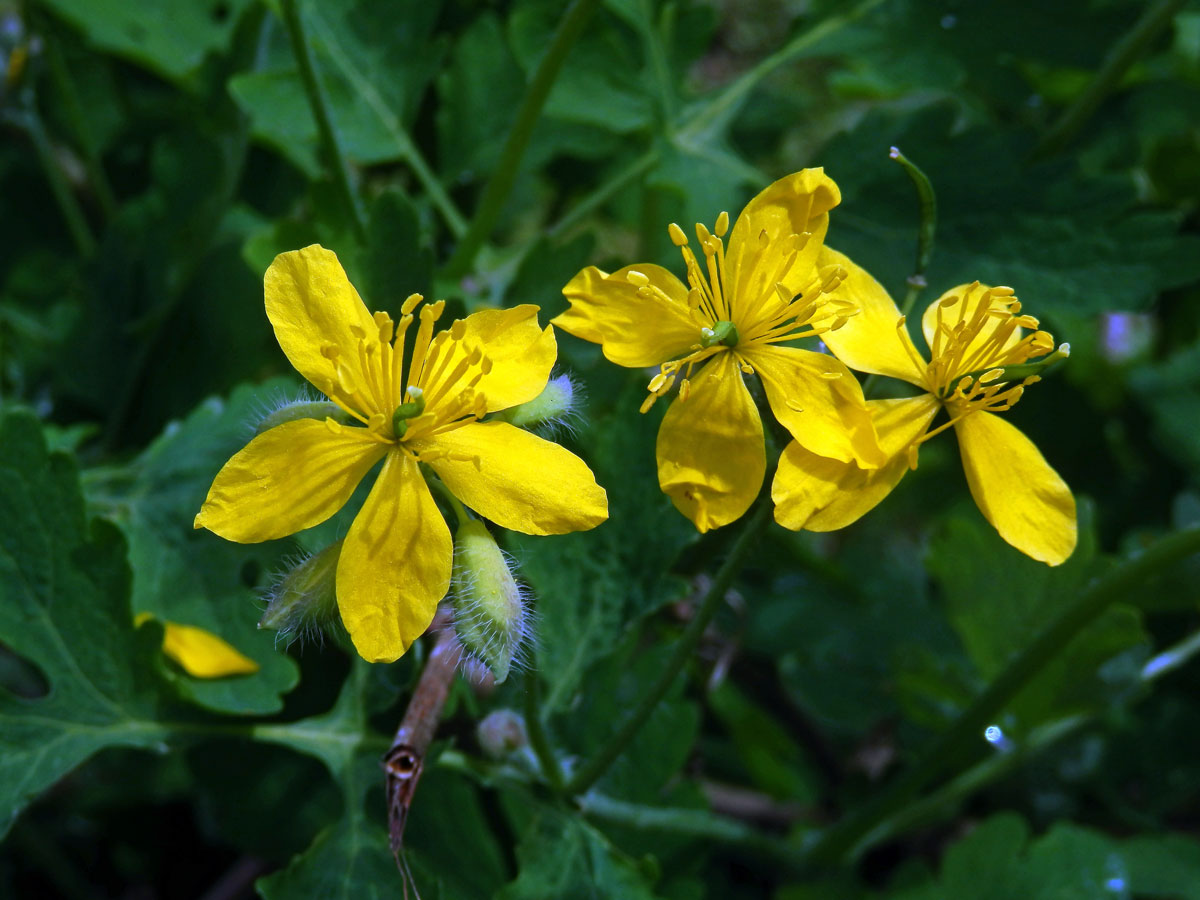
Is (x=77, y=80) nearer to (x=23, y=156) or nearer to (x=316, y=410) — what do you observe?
(x=23, y=156)

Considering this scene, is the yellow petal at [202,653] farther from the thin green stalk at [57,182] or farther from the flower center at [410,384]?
the thin green stalk at [57,182]

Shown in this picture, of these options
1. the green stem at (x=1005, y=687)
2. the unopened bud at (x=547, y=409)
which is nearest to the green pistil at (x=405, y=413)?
the unopened bud at (x=547, y=409)

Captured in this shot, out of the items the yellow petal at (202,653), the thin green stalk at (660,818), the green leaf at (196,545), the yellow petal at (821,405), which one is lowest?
the thin green stalk at (660,818)

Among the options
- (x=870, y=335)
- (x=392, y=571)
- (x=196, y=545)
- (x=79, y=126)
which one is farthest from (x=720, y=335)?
(x=79, y=126)

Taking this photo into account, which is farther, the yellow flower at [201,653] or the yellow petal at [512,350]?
the yellow flower at [201,653]

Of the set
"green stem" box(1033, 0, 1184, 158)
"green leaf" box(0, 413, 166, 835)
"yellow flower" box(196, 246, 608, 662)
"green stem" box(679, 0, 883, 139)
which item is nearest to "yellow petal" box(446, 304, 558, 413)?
"yellow flower" box(196, 246, 608, 662)

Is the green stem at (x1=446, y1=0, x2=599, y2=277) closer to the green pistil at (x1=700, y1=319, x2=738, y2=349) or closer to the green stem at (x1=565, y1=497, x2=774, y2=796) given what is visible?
the green pistil at (x1=700, y1=319, x2=738, y2=349)

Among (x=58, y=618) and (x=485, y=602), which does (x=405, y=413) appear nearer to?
(x=485, y=602)
